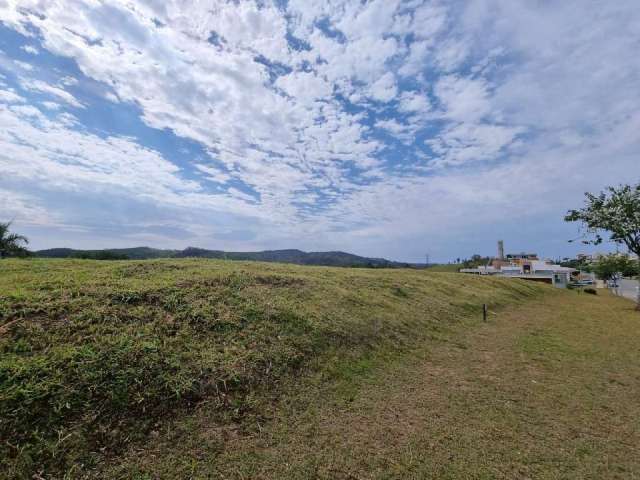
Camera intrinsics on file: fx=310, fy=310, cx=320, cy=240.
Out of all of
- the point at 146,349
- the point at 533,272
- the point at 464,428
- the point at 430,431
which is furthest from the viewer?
the point at 533,272

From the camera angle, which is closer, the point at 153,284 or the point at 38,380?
the point at 38,380

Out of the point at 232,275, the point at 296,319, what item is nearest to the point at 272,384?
the point at 296,319

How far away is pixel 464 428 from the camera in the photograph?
4277 millimetres

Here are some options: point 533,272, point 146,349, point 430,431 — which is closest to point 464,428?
point 430,431

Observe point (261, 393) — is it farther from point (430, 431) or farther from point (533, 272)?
point (533, 272)

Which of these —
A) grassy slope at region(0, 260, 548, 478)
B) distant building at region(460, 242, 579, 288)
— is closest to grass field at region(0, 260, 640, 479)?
grassy slope at region(0, 260, 548, 478)

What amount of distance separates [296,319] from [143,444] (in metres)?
3.89

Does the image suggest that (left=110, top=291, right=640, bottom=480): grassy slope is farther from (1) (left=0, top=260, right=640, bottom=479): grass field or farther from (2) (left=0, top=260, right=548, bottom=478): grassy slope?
(2) (left=0, top=260, right=548, bottom=478): grassy slope

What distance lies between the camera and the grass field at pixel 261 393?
3.33 m

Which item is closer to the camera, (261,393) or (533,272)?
(261,393)

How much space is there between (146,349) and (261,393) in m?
1.83

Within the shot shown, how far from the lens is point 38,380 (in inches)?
141

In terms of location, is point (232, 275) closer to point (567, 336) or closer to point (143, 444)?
point (143, 444)

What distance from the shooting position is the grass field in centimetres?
333
